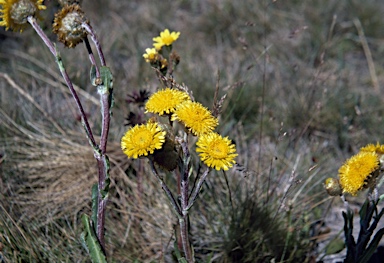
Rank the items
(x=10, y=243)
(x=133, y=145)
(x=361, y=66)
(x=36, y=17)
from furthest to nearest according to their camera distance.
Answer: (x=361, y=66)
(x=10, y=243)
(x=36, y=17)
(x=133, y=145)

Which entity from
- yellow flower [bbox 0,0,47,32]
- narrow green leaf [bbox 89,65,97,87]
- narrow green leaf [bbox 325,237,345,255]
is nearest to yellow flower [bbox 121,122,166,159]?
narrow green leaf [bbox 89,65,97,87]

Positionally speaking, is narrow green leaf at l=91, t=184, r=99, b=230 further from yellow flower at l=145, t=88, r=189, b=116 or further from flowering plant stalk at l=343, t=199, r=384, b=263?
flowering plant stalk at l=343, t=199, r=384, b=263

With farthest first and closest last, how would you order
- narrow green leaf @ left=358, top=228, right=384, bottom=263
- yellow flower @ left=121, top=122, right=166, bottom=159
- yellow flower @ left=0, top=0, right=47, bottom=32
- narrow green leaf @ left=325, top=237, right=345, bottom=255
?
1. narrow green leaf @ left=325, top=237, right=345, bottom=255
2. narrow green leaf @ left=358, top=228, right=384, bottom=263
3. yellow flower @ left=0, top=0, right=47, bottom=32
4. yellow flower @ left=121, top=122, right=166, bottom=159

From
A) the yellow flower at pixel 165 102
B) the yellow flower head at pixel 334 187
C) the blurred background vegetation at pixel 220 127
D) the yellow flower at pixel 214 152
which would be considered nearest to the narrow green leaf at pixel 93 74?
the yellow flower at pixel 165 102

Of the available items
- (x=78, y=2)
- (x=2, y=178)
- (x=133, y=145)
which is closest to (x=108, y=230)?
(x=2, y=178)

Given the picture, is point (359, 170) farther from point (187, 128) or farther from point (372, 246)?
point (187, 128)

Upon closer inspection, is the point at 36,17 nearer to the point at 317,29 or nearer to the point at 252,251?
the point at 252,251

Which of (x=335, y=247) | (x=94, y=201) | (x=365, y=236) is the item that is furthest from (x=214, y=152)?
(x=335, y=247)
